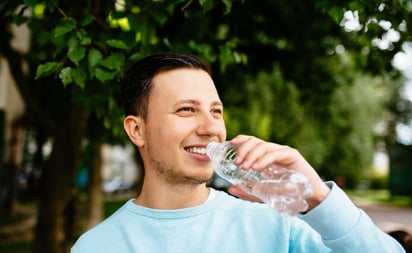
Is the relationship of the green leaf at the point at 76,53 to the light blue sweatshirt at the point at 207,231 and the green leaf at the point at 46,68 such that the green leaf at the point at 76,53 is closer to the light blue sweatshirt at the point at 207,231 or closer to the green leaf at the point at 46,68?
the green leaf at the point at 46,68

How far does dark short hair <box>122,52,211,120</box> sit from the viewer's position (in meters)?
2.26

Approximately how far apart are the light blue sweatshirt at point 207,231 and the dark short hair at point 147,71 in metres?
0.41

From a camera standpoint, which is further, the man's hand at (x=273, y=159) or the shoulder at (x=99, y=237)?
the shoulder at (x=99, y=237)

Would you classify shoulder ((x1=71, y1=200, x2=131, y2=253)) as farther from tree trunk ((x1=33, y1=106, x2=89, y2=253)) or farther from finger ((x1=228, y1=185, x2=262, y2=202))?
tree trunk ((x1=33, y1=106, x2=89, y2=253))

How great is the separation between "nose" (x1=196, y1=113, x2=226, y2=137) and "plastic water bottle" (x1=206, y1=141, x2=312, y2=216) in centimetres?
4

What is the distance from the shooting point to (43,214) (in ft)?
23.5

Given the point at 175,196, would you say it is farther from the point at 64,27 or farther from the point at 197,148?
the point at 64,27

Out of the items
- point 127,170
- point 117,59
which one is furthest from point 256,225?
point 127,170

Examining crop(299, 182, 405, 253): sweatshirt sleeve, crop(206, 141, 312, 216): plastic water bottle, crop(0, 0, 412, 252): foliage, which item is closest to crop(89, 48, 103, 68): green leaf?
crop(0, 0, 412, 252): foliage

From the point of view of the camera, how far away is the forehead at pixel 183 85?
2131 mm

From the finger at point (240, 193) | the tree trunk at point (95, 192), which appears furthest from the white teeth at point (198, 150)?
the tree trunk at point (95, 192)

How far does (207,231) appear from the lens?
202 centimetres

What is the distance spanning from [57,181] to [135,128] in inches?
196

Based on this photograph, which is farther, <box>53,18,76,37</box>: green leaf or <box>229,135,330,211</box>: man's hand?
<box>53,18,76,37</box>: green leaf
